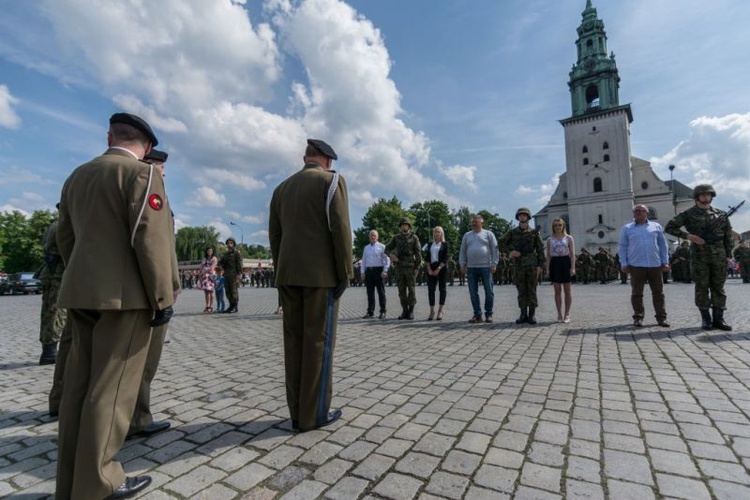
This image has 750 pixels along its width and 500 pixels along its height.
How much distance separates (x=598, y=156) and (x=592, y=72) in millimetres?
12793

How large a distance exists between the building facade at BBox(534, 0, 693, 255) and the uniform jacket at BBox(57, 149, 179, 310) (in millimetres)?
66804

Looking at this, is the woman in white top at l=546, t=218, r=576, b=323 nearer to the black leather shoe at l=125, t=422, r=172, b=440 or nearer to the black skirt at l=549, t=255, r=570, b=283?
the black skirt at l=549, t=255, r=570, b=283

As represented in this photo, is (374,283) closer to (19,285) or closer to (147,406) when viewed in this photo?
(147,406)

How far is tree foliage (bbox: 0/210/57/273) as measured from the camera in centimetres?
5538

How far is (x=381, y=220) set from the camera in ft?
203

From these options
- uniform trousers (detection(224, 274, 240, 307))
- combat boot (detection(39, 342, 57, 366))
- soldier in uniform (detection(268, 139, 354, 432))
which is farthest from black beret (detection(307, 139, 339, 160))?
uniform trousers (detection(224, 274, 240, 307))

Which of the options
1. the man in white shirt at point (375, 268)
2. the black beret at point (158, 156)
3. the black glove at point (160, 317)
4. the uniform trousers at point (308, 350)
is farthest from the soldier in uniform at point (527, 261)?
the black glove at point (160, 317)

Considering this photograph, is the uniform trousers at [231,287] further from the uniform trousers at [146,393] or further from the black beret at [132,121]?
Answer: the black beret at [132,121]

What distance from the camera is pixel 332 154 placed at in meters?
3.24

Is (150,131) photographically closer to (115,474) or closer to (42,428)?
(115,474)

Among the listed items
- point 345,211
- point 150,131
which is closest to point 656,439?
point 345,211

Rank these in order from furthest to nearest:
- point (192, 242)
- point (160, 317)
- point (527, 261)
Result: point (192, 242)
point (527, 261)
point (160, 317)

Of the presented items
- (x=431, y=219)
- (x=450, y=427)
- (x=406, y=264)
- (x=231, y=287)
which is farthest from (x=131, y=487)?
(x=431, y=219)

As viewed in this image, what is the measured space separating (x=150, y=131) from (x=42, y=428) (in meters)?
2.44
